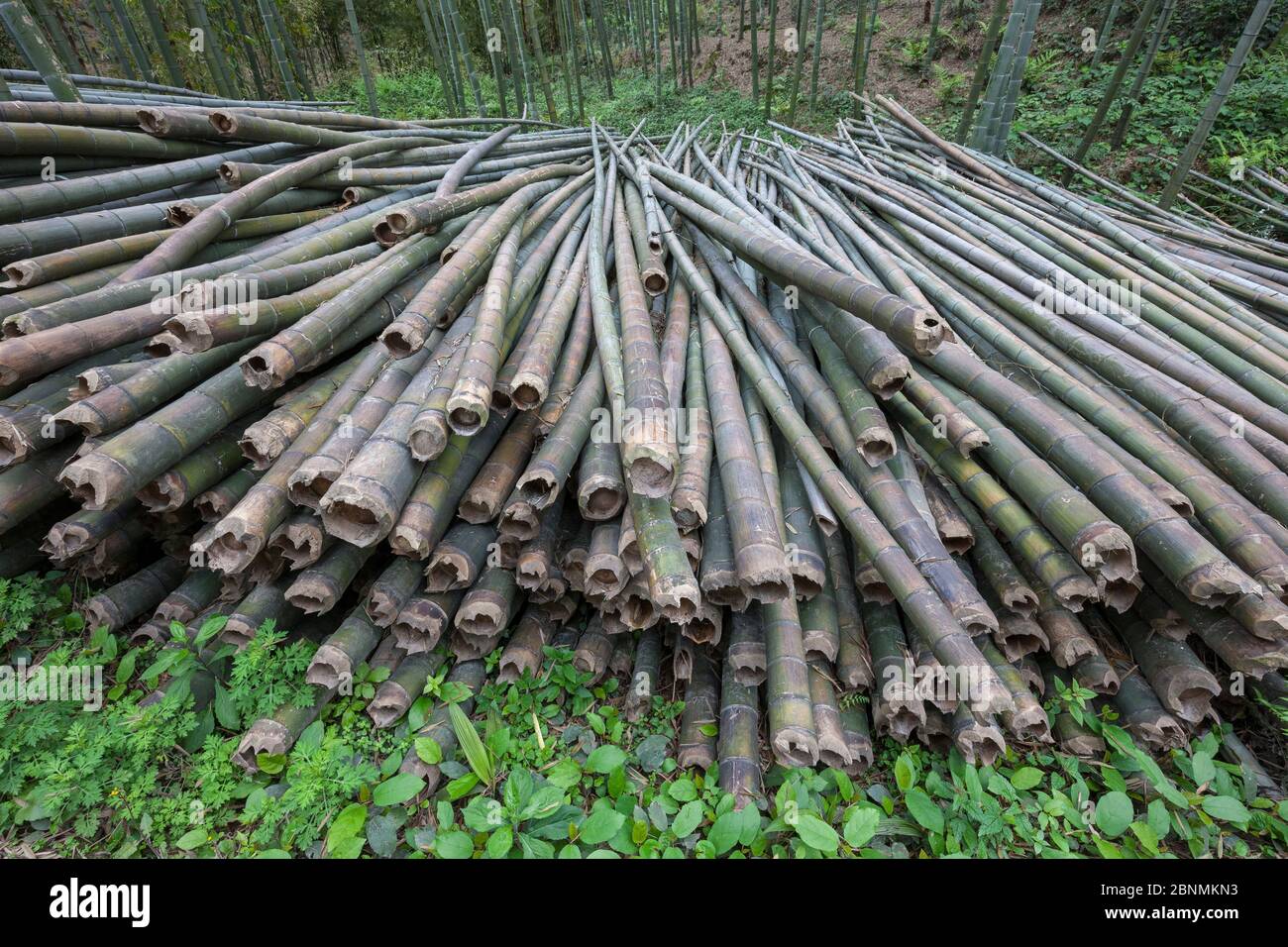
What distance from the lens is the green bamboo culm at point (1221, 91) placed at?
6.10 meters

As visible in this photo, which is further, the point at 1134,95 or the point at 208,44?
the point at 1134,95

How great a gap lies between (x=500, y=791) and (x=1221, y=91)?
1060cm

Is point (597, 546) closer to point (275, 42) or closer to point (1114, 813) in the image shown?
point (1114, 813)

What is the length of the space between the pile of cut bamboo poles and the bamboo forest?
3 cm

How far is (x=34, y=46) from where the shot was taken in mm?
4492

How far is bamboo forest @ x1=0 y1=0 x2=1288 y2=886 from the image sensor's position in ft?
8.84

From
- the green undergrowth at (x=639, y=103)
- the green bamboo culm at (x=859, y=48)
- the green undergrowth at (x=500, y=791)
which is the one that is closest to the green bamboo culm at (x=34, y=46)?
the green undergrowth at (x=500, y=791)

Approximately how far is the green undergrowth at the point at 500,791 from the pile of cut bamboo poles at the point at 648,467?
5.8 inches

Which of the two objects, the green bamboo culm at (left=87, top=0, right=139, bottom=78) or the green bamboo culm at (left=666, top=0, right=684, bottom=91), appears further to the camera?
the green bamboo culm at (left=666, top=0, right=684, bottom=91)

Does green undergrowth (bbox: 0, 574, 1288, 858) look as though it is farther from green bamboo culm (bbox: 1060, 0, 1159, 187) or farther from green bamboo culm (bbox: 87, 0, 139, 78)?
green bamboo culm (bbox: 87, 0, 139, 78)

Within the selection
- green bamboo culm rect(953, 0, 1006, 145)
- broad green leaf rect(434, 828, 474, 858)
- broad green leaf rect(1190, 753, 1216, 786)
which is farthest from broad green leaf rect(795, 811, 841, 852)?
green bamboo culm rect(953, 0, 1006, 145)

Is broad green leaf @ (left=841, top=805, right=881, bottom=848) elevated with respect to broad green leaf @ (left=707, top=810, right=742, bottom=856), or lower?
elevated

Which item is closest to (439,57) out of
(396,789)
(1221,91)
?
(1221,91)
